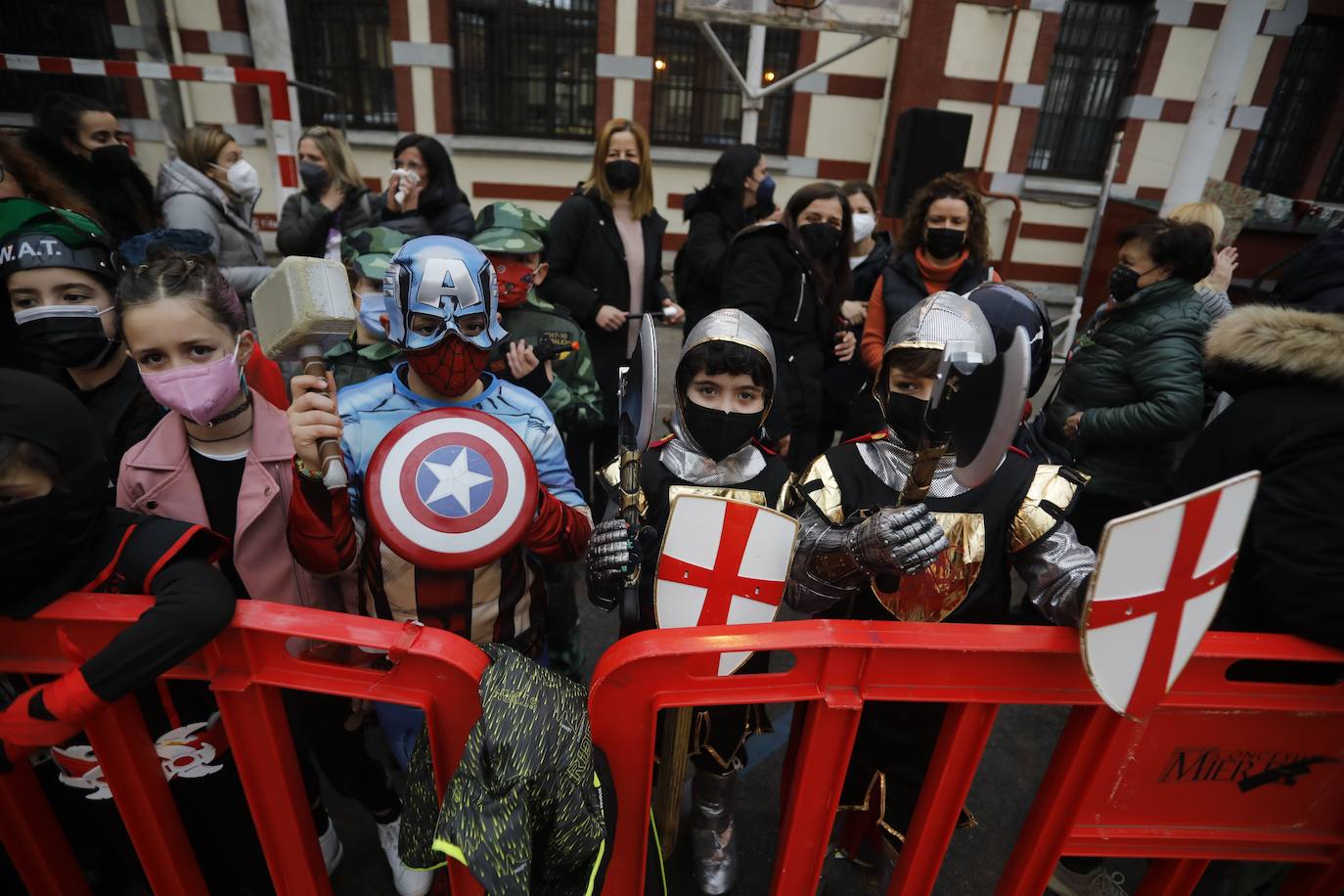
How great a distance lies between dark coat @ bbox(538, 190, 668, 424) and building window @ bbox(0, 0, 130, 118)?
9064 millimetres

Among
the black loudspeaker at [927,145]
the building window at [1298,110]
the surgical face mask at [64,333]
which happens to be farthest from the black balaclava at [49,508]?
the building window at [1298,110]

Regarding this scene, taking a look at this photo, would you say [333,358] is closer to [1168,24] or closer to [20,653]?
[20,653]

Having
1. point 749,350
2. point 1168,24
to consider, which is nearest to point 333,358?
point 749,350

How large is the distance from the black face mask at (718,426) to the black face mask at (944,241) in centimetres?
167

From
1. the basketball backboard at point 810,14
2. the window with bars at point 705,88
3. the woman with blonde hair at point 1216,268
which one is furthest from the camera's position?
the window with bars at point 705,88

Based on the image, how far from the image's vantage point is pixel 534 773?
3.43 ft

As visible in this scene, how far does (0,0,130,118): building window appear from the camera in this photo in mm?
8258

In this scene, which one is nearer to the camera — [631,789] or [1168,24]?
[631,789]

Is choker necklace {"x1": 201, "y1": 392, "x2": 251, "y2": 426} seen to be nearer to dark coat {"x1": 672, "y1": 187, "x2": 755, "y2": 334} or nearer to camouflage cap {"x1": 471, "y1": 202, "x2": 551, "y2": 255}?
camouflage cap {"x1": 471, "y1": 202, "x2": 551, "y2": 255}

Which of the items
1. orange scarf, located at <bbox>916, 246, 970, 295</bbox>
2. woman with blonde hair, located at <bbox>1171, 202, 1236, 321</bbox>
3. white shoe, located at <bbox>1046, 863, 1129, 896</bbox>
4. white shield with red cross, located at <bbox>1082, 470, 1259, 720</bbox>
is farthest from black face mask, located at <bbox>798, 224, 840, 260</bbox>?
white shoe, located at <bbox>1046, 863, 1129, 896</bbox>

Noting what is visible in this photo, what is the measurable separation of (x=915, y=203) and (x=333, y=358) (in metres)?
2.60

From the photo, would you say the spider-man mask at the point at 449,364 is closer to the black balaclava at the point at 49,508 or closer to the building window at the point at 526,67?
the black balaclava at the point at 49,508

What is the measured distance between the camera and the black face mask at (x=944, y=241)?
2.88 m

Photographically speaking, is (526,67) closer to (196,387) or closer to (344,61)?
(344,61)
